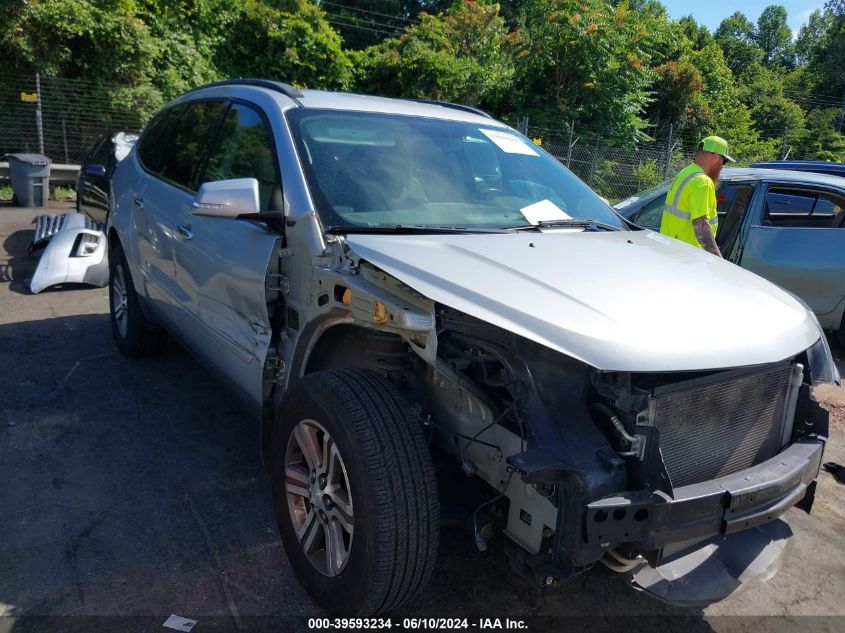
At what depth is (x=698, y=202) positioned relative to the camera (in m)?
4.98

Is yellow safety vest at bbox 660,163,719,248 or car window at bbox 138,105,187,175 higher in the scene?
car window at bbox 138,105,187,175

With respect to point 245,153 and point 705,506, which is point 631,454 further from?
point 245,153

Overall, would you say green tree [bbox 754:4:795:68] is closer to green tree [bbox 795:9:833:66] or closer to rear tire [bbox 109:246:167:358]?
green tree [bbox 795:9:833:66]

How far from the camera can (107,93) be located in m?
14.9

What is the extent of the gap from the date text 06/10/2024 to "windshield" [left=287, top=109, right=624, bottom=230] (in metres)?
1.52

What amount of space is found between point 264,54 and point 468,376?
775 inches

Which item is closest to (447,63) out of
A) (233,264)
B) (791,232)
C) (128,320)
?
(791,232)

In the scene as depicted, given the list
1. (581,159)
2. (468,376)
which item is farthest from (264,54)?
(468,376)

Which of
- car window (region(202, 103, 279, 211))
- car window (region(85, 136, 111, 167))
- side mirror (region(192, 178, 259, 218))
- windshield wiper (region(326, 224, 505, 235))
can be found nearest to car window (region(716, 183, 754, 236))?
windshield wiper (region(326, 224, 505, 235))

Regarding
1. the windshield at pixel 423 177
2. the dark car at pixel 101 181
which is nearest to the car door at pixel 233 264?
the windshield at pixel 423 177

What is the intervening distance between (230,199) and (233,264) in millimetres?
437

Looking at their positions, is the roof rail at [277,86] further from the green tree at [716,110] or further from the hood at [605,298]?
the green tree at [716,110]

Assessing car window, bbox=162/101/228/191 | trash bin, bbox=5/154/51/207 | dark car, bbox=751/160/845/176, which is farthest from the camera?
trash bin, bbox=5/154/51/207

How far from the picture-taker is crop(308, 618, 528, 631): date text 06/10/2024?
2523 mm
